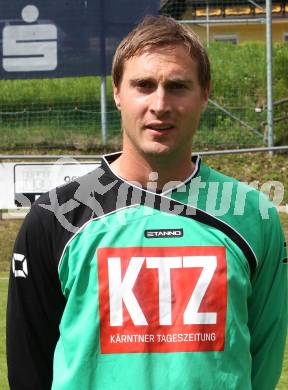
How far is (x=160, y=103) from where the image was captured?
279cm

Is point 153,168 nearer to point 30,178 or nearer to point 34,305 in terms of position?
point 34,305

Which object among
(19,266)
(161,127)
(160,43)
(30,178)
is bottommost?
(30,178)

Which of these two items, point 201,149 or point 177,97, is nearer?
point 177,97

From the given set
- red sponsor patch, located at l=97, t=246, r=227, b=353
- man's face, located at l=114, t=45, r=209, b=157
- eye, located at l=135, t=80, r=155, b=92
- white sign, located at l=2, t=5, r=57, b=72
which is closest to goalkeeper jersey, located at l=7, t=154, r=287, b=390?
red sponsor patch, located at l=97, t=246, r=227, b=353

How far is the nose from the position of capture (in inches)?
110

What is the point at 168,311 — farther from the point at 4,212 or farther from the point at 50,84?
the point at 50,84

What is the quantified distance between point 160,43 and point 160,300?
727 millimetres

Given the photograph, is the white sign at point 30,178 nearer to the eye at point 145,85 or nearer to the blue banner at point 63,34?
the blue banner at point 63,34

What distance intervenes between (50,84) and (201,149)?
2.87 meters

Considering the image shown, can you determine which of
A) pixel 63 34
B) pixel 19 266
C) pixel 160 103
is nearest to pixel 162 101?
pixel 160 103

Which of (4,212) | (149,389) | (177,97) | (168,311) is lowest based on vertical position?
(4,212)

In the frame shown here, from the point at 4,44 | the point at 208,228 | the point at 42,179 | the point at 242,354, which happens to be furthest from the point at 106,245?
the point at 4,44

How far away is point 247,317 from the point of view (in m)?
2.86

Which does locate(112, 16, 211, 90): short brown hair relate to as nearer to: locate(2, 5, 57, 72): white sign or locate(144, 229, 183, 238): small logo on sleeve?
locate(144, 229, 183, 238): small logo on sleeve
